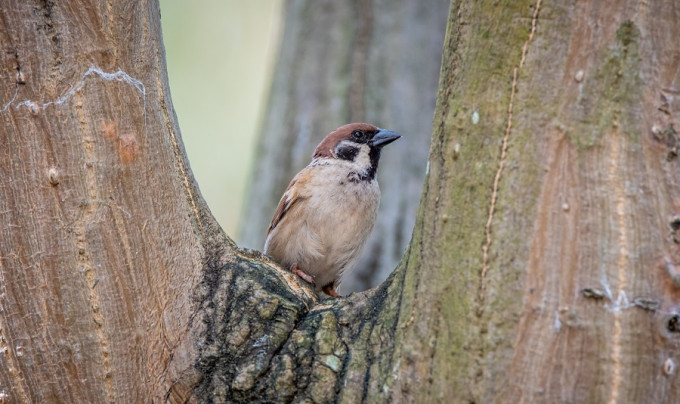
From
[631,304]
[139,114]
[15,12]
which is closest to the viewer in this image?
[631,304]

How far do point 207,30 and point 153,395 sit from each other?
641cm

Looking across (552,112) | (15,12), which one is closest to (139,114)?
(15,12)

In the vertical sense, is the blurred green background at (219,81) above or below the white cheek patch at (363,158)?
above

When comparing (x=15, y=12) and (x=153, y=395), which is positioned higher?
(x=15, y=12)

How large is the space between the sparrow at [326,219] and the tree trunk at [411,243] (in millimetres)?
1400

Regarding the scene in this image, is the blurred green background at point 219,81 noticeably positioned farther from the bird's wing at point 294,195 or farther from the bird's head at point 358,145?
the bird's wing at point 294,195

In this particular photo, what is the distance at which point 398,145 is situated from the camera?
5.43 m

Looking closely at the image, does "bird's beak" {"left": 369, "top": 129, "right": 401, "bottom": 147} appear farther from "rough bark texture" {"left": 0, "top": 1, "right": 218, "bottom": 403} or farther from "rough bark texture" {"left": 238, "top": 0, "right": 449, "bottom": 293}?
"rough bark texture" {"left": 0, "top": 1, "right": 218, "bottom": 403}

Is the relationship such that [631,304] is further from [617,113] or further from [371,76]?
[371,76]

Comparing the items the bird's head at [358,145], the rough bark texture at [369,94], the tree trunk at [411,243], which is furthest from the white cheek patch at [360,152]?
the tree trunk at [411,243]

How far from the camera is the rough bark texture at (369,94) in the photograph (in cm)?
538

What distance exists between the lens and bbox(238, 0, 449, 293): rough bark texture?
5383mm

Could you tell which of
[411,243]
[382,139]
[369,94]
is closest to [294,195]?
[382,139]

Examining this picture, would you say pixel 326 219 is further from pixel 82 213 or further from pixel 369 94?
pixel 82 213
